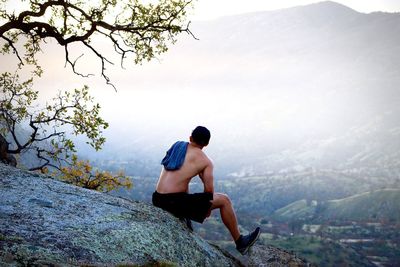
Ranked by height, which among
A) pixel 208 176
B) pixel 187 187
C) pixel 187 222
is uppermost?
pixel 208 176

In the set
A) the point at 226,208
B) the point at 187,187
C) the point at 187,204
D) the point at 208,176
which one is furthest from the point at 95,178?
the point at 208,176

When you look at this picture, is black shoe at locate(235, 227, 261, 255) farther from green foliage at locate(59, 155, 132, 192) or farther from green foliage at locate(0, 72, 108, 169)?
green foliage at locate(59, 155, 132, 192)

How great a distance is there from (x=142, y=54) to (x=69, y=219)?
13.0 metres

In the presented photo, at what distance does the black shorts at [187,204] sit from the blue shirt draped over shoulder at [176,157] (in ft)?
3.26

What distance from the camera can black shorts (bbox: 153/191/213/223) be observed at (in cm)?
1238

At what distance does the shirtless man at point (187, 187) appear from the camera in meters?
12.2

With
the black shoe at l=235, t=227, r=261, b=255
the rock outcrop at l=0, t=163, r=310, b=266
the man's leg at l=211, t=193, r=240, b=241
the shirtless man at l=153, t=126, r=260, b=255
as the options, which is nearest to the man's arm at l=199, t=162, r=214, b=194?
the shirtless man at l=153, t=126, r=260, b=255

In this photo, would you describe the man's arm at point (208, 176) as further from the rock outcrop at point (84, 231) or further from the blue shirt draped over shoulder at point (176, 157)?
the rock outcrop at point (84, 231)

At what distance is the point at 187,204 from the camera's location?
12688 mm

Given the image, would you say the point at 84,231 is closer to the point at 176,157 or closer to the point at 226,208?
the point at 176,157

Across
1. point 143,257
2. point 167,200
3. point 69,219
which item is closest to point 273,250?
point 167,200

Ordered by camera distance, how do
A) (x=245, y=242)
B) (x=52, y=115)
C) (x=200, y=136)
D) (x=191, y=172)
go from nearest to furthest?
1. (x=191, y=172)
2. (x=200, y=136)
3. (x=245, y=242)
4. (x=52, y=115)

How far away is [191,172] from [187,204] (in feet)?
4.01

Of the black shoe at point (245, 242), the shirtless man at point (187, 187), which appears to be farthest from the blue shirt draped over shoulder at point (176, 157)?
the black shoe at point (245, 242)
